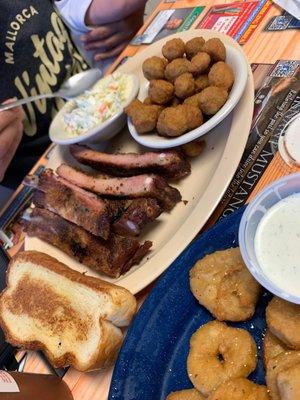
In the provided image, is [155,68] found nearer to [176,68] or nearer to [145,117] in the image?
[176,68]

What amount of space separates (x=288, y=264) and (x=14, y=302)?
0.89 meters

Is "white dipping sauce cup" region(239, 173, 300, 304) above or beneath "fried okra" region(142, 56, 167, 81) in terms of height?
beneath

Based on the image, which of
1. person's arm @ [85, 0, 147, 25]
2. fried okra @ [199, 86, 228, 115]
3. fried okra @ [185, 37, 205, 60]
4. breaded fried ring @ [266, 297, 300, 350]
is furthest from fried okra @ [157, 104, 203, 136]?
person's arm @ [85, 0, 147, 25]

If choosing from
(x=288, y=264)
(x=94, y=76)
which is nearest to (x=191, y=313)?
(x=288, y=264)

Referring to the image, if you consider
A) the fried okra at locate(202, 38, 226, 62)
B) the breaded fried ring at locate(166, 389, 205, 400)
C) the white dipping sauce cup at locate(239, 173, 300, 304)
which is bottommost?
the breaded fried ring at locate(166, 389, 205, 400)

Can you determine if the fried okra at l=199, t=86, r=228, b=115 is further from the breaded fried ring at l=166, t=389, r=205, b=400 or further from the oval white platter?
the breaded fried ring at l=166, t=389, r=205, b=400

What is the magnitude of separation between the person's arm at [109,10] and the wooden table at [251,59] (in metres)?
0.26

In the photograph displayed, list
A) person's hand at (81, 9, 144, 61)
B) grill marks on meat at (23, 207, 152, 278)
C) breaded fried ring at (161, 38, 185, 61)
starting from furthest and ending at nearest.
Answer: person's hand at (81, 9, 144, 61) → breaded fried ring at (161, 38, 185, 61) → grill marks on meat at (23, 207, 152, 278)

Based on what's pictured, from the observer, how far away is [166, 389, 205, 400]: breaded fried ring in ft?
3.66

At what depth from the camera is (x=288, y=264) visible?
3.61ft

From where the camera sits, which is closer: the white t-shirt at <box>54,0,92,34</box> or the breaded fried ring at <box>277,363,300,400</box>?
the breaded fried ring at <box>277,363,300,400</box>

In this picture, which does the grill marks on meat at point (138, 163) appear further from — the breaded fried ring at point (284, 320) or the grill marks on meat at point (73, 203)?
the breaded fried ring at point (284, 320)

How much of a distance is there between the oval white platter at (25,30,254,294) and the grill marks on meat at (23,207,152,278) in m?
0.03

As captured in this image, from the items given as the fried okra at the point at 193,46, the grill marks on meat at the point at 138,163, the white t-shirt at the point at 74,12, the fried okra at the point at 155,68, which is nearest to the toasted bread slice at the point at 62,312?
the grill marks on meat at the point at 138,163
